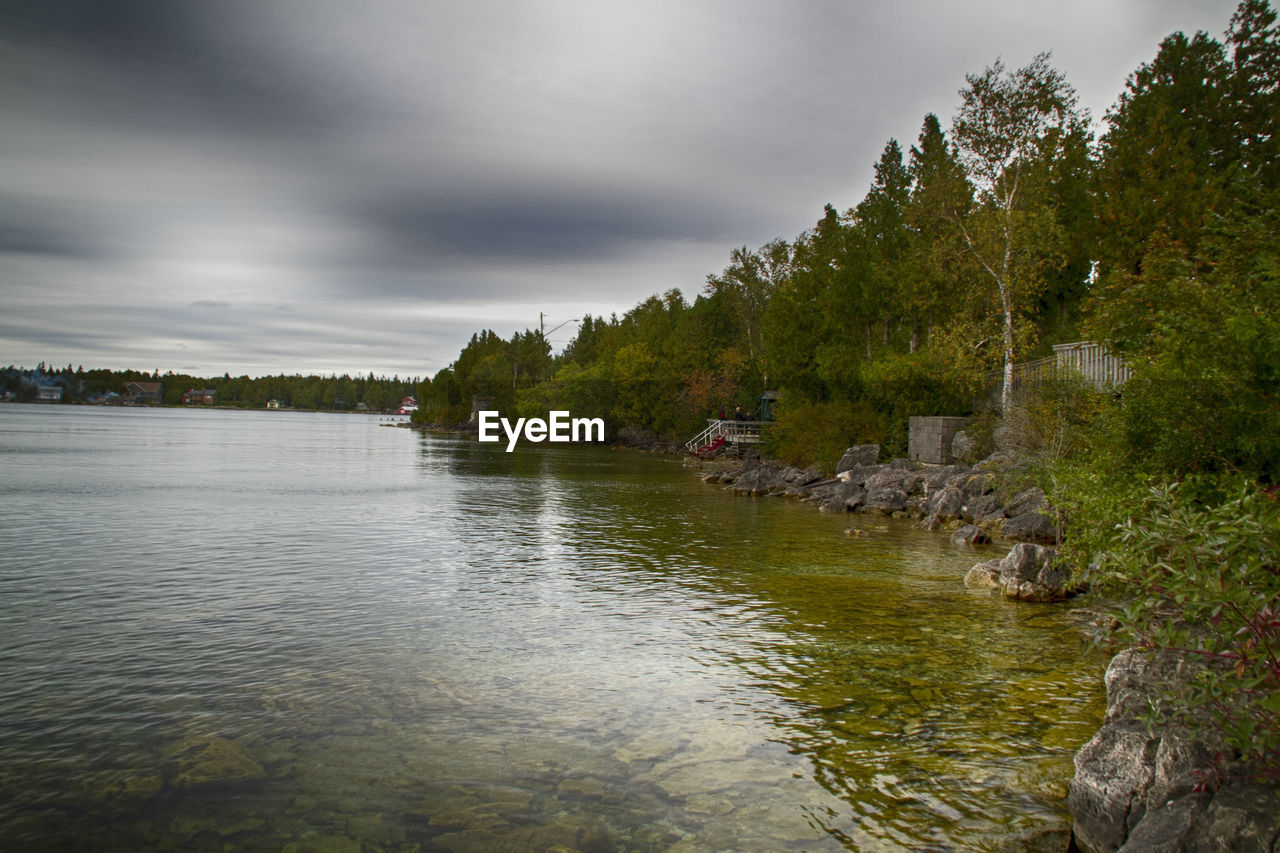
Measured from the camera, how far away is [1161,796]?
541cm

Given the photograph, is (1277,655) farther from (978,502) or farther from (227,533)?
(227,533)

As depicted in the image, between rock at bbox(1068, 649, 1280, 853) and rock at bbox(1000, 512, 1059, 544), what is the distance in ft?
43.8

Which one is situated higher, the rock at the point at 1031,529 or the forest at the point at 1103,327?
the forest at the point at 1103,327

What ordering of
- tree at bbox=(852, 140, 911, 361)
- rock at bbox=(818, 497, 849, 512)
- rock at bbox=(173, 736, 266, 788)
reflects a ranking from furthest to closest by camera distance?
tree at bbox=(852, 140, 911, 361)
rock at bbox=(818, 497, 849, 512)
rock at bbox=(173, 736, 266, 788)

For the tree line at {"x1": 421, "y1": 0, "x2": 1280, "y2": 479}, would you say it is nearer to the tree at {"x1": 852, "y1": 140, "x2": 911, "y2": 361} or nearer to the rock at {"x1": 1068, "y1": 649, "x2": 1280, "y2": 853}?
the tree at {"x1": 852, "y1": 140, "x2": 911, "y2": 361}

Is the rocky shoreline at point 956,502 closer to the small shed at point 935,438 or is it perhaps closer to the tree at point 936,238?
the small shed at point 935,438

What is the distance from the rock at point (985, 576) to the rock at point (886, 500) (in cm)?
1223

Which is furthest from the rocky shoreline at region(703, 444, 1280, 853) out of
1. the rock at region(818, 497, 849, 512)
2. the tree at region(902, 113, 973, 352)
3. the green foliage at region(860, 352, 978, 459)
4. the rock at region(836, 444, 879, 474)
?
the tree at region(902, 113, 973, 352)

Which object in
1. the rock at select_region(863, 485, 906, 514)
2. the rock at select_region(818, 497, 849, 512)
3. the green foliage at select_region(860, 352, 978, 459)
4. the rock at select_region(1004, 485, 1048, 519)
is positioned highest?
the green foliage at select_region(860, 352, 978, 459)

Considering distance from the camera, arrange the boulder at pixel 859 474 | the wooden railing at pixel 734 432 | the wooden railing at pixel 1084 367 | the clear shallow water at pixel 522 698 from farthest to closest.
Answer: the wooden railing at pixel 734 432, the boulder at pixel 859 474, the wooden railing at pixel 1084 367, the clear shallow water at pixel 522 698

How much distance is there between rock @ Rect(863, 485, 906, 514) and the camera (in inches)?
1083

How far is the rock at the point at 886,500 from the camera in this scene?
27511mm

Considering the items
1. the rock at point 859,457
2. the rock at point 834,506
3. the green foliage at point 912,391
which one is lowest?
the rock at point 834,506

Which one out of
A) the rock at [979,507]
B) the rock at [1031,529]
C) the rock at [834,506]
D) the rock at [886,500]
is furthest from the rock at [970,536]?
the rock at [834,506]
